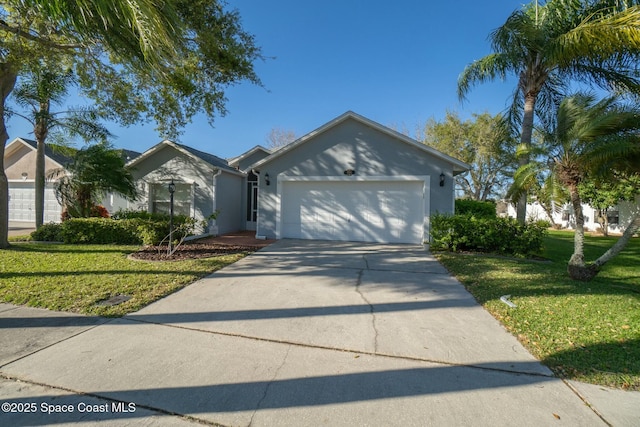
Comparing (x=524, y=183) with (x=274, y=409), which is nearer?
(x=274, y=409)

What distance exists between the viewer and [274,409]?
7.56 feet

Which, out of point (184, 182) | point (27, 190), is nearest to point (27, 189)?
point (27, 190)

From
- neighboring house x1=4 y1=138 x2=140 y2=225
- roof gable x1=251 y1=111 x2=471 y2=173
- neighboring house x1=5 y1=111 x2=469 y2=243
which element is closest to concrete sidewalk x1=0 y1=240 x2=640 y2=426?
neighboring house x1=5 y1=111 x2=469 y2=243

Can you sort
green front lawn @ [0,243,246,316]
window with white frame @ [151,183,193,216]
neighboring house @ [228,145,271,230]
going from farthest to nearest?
neighboring house @ [228,145,271,230]
window with white frame @ [151,183,193,216]
green front lawn @ [0,243,246,316]

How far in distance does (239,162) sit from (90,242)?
825 cm

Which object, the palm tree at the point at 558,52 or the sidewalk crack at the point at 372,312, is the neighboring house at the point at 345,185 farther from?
the sidewalk crack at the point at 372,312

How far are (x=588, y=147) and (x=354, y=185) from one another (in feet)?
22.2

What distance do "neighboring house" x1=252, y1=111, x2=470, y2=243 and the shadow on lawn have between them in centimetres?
722

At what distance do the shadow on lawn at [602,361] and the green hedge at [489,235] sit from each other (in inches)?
226

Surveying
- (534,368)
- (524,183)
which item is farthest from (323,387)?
(524,183)

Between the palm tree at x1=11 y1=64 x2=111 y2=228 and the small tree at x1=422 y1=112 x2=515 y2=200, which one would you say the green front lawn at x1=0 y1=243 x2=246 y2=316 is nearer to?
the palm tree at x1=11 y1=64 x2=111 y2=228

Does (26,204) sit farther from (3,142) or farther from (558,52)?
(558,52)

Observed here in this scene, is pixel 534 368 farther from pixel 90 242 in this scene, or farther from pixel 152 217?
pixel 90 242

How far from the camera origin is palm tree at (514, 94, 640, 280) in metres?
5.65
